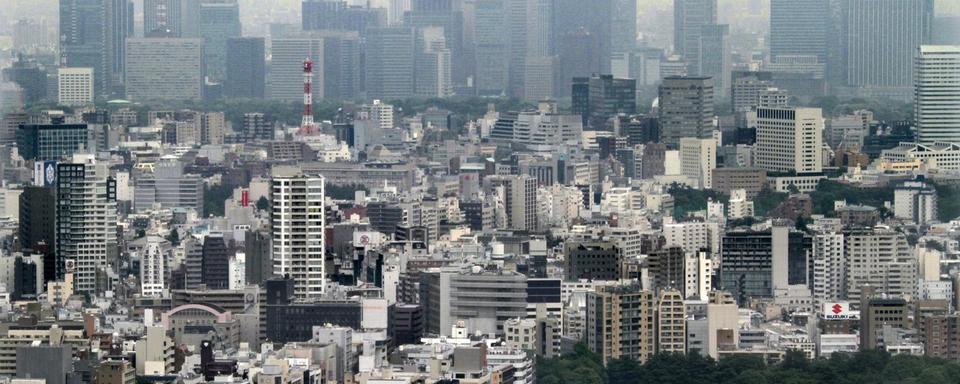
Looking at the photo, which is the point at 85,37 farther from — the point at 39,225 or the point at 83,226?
the point at 83,226

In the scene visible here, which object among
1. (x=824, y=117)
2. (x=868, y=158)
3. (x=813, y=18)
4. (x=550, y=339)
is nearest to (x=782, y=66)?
(x=813, y=18)

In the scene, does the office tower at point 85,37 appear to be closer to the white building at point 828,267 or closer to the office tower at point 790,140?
the office tower at point 790,140

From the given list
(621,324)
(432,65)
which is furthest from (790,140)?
(621,324)

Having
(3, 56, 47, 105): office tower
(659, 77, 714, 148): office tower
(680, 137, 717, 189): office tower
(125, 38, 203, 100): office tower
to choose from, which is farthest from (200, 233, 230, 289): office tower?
(125, 38, 203, 100): office tower

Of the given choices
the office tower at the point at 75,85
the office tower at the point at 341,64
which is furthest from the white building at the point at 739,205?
the office tower at the point at 341,64

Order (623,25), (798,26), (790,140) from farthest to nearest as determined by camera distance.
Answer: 1. (623,25)
2. (798,26)
3. (790,140)

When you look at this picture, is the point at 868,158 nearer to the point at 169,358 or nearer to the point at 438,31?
the point at 438,31
